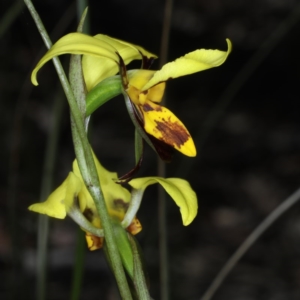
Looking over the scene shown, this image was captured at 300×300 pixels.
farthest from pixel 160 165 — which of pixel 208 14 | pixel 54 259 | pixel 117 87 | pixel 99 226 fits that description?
pixel 208 14

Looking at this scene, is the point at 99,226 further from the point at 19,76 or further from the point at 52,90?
the point at 19,76

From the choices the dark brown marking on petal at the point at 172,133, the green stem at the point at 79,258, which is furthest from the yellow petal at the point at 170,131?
the green stem at the point at 79,258

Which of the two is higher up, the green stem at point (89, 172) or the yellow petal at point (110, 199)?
the yellow petal at point (110, 199)

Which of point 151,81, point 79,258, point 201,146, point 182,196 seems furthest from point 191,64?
point 201,146

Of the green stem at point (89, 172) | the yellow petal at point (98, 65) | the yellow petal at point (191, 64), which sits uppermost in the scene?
the yellow petal at point (98, 65)

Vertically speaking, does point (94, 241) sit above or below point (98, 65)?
below

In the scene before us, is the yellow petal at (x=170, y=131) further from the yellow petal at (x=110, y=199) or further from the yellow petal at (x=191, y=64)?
the yellow petal at (x=110, y=199)

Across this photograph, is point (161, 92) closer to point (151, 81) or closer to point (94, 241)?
point (151, 81)

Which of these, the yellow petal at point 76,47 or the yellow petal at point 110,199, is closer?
the yellow petal at point 76,47
